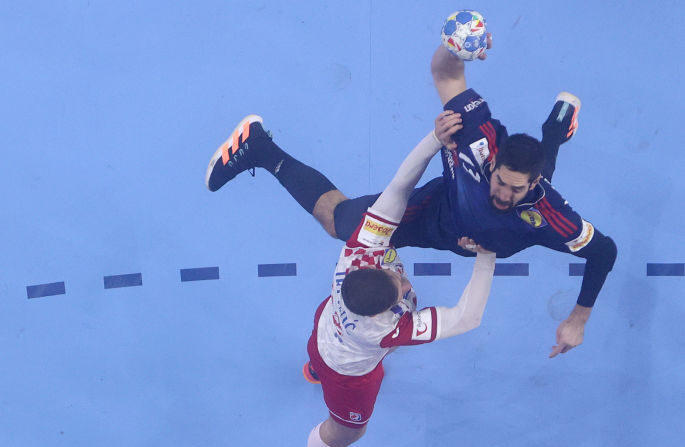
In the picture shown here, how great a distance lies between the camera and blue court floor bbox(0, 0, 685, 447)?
14.1ft

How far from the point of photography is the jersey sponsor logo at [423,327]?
10.3ft

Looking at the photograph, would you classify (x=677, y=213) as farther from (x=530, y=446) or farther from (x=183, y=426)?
(x=183, y=426)

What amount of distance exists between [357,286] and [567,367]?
2271mm

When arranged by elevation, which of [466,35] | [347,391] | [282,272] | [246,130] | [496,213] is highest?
[466,35]

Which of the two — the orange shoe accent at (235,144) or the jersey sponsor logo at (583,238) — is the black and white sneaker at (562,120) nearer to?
the jersey sponsor logo at (583,238)

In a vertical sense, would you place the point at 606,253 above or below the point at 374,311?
above

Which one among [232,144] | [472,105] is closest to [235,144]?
[232,144]

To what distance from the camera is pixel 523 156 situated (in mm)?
2617

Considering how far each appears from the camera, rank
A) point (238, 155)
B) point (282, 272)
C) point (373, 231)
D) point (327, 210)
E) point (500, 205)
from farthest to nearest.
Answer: point (282, 272), point (238, 155), point (327, 210), point (373, 231), point (500, 205)

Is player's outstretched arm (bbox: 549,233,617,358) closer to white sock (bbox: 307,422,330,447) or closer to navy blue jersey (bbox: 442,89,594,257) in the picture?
navy blue jersey (bbox: 442,89,594,257)

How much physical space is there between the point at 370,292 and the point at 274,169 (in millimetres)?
1326

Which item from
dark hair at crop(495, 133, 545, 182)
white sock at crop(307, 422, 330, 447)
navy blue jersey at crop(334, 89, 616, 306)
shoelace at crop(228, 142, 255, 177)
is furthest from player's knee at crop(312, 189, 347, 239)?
white sock at crop(307, 422, 330, 447)

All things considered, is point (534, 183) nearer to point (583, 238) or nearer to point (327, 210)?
point (583, 238)

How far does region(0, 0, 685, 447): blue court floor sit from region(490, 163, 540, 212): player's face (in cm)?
156
